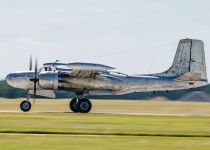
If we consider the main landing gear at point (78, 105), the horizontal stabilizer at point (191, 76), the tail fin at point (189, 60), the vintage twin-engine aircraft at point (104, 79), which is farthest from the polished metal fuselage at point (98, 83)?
the main landing gear at point (78, 105)

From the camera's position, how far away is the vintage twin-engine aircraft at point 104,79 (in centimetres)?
4897

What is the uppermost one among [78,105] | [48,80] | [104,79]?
[104,79]

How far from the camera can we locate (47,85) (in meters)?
48.8

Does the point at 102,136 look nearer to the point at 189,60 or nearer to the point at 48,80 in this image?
the point at 48,80

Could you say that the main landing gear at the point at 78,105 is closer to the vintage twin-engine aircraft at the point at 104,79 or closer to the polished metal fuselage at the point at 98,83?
the vintage twin-engine aircraft at the point at 104,79

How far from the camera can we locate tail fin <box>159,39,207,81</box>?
5109 centimetres

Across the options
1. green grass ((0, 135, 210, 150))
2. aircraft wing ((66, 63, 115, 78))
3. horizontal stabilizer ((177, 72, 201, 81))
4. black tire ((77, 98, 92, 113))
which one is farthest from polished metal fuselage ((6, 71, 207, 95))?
green grass ((0, 135, 210, 150))

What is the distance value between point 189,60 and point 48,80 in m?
12.7

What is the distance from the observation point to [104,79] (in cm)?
5009

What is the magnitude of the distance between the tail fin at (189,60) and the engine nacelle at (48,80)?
9668mm

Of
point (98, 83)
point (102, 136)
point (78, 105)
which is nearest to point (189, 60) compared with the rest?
point (98, 83)

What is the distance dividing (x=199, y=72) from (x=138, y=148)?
29466 millimetres

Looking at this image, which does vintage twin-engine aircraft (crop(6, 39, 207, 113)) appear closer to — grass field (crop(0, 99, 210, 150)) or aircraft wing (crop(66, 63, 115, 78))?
aircraft wing (crop(66, 63, 115, 78))

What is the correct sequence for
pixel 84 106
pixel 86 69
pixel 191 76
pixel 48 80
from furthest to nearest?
pixel 191 76 < pixel 84 106 < pixel 48 80 < pixel 86 69
